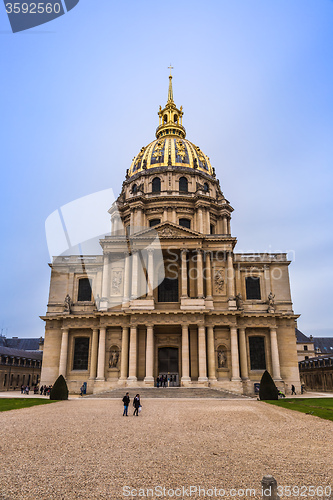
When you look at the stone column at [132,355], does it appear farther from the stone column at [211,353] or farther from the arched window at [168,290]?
the stone column at [211,353]

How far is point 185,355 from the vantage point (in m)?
39.7

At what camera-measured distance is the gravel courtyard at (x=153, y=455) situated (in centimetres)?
761

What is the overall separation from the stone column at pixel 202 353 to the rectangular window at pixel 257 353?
6661 mm

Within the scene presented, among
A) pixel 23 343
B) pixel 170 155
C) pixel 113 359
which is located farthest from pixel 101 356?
pixel 23 343

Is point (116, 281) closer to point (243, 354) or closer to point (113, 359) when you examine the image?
point (113, 359)

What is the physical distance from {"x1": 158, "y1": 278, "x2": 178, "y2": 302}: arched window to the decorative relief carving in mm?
4741

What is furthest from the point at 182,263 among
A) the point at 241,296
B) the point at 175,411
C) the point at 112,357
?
the point at 175,411

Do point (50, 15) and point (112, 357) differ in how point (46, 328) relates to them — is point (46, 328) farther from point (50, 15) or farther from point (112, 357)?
point (50, 15)

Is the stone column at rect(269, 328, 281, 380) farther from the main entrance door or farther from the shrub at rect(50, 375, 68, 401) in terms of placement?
the shrub at rect(50, 375, 68, 401)

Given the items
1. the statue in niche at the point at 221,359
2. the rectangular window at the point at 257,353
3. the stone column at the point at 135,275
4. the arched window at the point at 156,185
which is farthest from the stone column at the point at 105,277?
the arched window at the point at 156,185

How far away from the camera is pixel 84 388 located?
39.9 meters

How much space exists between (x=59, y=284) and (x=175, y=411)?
30.9 meters

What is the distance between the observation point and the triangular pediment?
45.0m

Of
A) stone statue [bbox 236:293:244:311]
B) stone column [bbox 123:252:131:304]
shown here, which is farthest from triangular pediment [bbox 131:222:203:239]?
stone statue [bbox 236:293:244:311]
